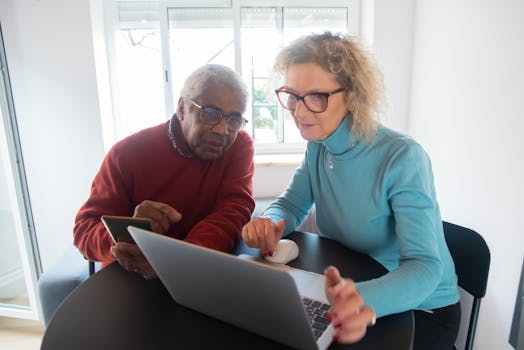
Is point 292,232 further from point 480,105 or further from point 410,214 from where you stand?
point 480,105

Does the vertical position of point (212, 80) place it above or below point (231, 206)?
above

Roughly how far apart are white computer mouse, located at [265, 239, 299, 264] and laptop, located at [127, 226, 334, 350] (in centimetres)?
20

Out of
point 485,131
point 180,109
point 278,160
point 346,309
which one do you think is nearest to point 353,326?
point 346,309

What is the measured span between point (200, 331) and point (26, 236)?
169 centimetres

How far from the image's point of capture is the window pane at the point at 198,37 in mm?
A: 2410

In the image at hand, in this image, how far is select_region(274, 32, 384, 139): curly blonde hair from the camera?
0.99 metres

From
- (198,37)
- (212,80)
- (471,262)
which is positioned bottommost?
(471,262)

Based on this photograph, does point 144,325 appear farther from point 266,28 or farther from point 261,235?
point 266,28

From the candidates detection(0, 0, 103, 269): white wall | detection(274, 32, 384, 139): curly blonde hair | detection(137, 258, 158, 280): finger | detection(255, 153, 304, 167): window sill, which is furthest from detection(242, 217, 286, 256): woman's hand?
detection(0, 0, 103, 269): white wall

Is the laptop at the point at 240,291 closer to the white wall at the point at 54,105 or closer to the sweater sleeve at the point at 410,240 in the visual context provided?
the sweater sleeve at the point at 410,240

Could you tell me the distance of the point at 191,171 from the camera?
4.46 feet

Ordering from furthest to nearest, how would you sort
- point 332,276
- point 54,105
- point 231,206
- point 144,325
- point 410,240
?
point 54,105
point 231,206
point 410,240
point 144,325
point 332,276

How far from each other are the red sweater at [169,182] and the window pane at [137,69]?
123 centimetres

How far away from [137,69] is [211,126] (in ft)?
5.00
